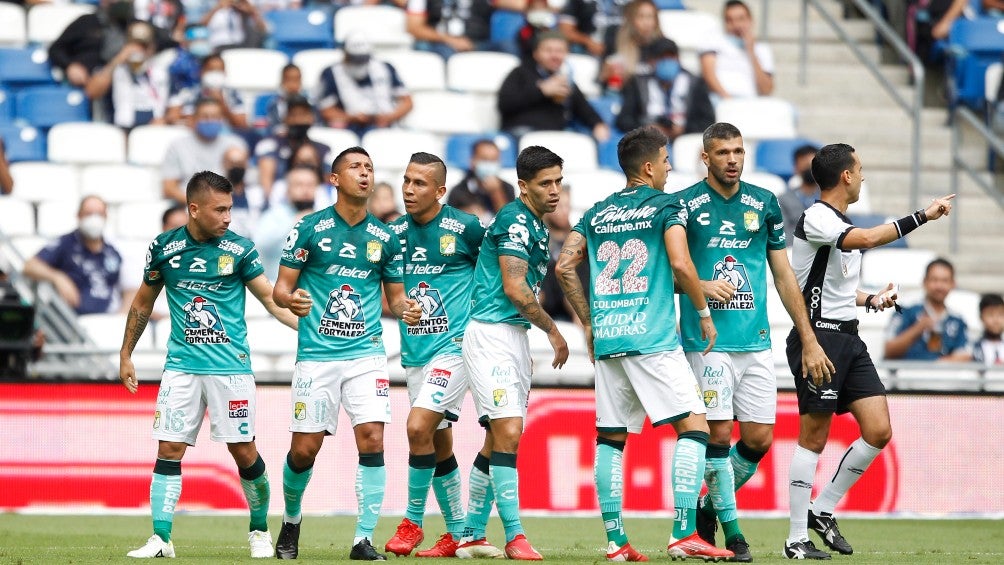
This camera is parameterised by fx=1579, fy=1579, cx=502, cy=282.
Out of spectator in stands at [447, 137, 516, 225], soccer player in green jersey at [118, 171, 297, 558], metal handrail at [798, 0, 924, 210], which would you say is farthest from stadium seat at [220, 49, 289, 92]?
soccer player in green jersey at [118, 171, 297, 558]

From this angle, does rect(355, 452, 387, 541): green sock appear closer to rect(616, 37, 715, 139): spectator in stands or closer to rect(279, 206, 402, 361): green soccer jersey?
rect(279, 206, 402, 361): green soccer jersey

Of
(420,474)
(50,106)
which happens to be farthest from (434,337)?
(50,106)

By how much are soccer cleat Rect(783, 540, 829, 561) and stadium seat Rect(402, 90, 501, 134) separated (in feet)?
28.0

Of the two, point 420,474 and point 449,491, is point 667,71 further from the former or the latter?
point 420,474

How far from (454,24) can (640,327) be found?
10039 mm

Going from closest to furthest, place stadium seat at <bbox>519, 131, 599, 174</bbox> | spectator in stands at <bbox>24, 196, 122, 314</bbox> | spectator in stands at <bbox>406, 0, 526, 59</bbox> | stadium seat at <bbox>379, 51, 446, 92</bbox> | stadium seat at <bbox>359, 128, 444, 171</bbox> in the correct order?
1. spectator in stands at <bbox>24, 196, 122, 314</bbox>
2. stadium seat at <bbox>359, 128, 444, 171</bbox>
3. stadium seat at <bbox>519, 131, 599, 174</bbox>
4. stadium seat at <bbox>379, 51, 446, 92</bbox>
5. spectator in stands at <bbox>406, 0, 526, 59</bbox>

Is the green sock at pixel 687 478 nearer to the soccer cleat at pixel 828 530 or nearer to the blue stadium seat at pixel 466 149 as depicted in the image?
the soccer cleat at pixel 828 530

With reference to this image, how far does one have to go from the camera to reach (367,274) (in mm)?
9281

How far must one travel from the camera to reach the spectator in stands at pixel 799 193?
15242 mm

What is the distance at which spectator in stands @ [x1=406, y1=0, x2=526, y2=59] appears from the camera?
58.3 feet

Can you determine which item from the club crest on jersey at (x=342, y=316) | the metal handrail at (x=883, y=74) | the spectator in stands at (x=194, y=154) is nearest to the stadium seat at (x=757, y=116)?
the metal handrail at (x=883, y=74)

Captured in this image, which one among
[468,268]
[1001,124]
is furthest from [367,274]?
[1001,124]

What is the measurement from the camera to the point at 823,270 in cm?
948

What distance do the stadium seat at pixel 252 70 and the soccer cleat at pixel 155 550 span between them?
886 centimetres
